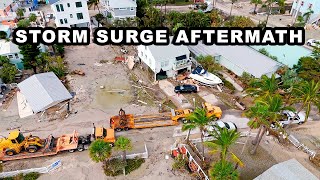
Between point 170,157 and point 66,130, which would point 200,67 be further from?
point 66,130

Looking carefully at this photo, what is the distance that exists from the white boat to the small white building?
1786mm

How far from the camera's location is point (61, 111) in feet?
112

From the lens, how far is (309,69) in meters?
35.6

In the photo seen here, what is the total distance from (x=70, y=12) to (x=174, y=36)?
2155cm

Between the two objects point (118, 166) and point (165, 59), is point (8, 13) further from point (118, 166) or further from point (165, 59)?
point (118, 166)

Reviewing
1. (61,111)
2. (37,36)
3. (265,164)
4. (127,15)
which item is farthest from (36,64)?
(265,164)

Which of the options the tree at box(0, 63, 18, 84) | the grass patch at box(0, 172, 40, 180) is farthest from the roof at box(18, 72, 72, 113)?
the grass patch at box(0, 172, 40, 180)

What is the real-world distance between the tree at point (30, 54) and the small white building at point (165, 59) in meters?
14.7

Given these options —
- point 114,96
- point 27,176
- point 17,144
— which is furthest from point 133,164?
point 114,96

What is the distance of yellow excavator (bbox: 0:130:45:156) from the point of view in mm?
26953

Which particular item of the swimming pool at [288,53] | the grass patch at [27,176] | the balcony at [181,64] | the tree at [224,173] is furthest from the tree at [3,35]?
the tree at [224,173]

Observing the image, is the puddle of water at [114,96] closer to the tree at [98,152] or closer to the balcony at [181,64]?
the balcony at [181,64]

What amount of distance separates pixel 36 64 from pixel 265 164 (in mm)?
32043

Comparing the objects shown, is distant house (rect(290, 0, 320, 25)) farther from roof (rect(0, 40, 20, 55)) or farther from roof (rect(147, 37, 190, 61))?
Answer: roof (rect(0, 40, 20, 55))
